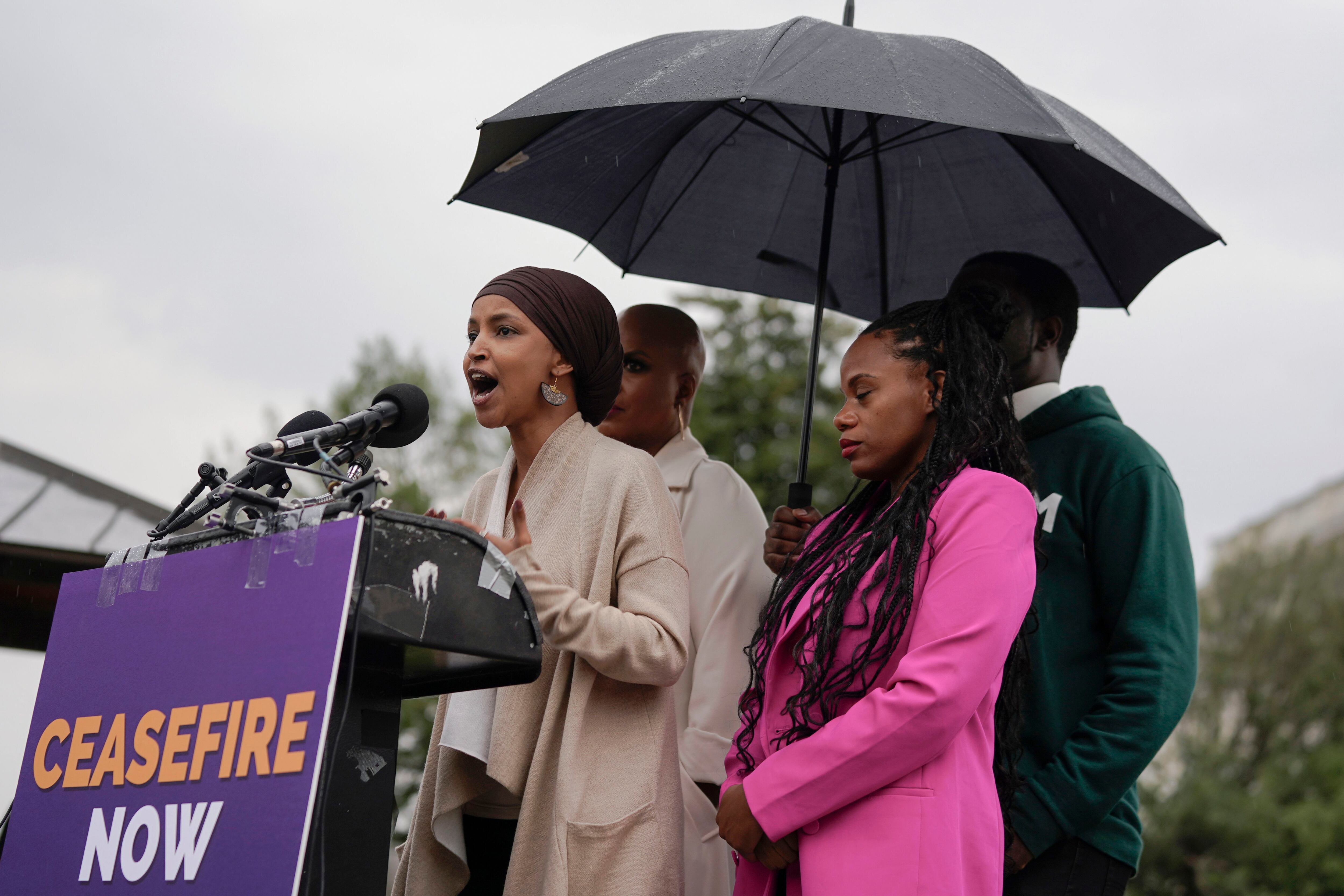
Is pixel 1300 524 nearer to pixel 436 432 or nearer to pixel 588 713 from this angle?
pixel 436 432

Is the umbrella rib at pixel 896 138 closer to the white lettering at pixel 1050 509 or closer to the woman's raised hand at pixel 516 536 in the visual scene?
the white lettering at pixel 1050 509

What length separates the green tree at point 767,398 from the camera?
53.7 feet

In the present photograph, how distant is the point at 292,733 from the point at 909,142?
2.82 m

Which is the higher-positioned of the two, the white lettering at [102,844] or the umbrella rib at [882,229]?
the umbrella rib at [882,229]

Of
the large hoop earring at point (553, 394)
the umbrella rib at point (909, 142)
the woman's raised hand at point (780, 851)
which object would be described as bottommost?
the woman's raised hand at point (780, 851)

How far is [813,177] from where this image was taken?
14.3 feet

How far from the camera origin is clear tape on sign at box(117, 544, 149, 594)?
2316mm

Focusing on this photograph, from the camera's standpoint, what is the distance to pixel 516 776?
107 inches

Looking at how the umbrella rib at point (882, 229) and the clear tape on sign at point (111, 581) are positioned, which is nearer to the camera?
the clear tape on sign at point (111, 581)

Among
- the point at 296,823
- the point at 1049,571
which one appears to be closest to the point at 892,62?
the point at 1049,571

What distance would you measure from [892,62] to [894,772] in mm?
1574

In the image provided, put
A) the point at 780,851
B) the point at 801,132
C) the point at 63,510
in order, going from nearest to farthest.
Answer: the point at 780,851, the point at 801,132, the point at 63,510

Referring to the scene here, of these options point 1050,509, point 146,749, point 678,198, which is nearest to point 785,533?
point 1050,509

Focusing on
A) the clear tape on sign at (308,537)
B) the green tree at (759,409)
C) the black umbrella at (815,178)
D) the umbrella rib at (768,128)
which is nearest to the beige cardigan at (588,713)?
the clear tape on sign at (308,537)
